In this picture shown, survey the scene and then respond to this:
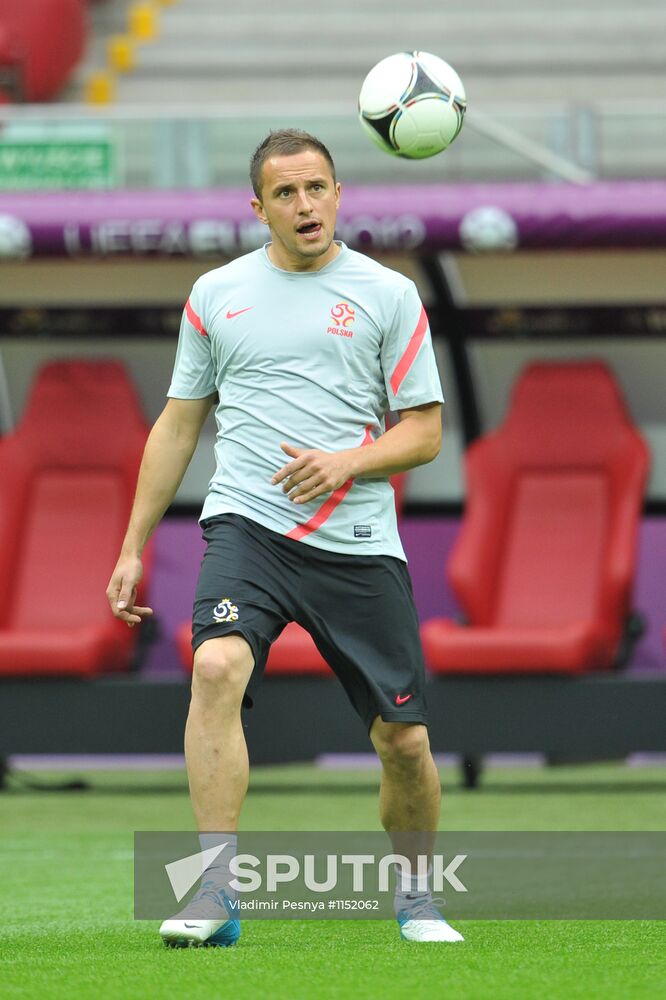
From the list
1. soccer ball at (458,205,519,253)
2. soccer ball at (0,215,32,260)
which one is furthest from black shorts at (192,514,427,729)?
soccer ball at (0,215,32,260)

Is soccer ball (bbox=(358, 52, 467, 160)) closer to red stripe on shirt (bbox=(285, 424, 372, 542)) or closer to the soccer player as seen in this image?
the soccer player

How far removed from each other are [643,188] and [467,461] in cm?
192

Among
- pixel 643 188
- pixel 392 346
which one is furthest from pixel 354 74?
pixel 392 346

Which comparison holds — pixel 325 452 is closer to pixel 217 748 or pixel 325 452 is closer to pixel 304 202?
pixel 304 202

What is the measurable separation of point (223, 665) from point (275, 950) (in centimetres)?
66

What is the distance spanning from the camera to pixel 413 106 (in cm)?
628

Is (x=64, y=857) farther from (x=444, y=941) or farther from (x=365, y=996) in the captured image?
(x=365, y=996)

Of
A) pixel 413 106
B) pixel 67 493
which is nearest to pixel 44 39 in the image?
pixel 67 493

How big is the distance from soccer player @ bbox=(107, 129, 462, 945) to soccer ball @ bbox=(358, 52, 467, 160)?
1.79 m

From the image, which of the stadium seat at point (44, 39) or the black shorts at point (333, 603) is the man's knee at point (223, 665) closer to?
the black shorts at point (333, 603)

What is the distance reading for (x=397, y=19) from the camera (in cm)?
1692

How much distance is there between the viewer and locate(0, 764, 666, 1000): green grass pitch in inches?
143

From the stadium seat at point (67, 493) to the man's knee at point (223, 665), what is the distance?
628 cm

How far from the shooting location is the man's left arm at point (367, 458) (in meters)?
4.20
